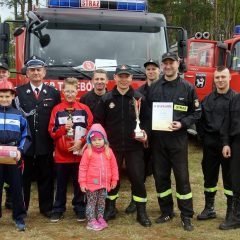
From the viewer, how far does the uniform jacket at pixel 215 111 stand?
511cm

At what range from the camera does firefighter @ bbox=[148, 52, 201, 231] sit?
4.99 meters

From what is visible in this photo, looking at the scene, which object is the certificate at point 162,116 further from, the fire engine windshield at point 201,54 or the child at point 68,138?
the fire engine windshield at point 201,54

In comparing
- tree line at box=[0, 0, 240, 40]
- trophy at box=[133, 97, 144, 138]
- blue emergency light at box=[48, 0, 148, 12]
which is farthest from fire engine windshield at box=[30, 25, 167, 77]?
tree line at box=[0, 0, 240, 40]

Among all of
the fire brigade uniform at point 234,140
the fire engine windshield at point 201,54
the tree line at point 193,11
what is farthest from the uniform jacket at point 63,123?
the tree line at point 193,11

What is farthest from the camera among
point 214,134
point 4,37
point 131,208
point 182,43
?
point 182,43

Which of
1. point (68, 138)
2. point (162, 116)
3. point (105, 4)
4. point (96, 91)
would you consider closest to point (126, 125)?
point (162, 116)

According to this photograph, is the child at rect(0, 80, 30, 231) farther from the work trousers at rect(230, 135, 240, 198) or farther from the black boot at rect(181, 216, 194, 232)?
the work trousers at rect(230, 135, 240, 198)

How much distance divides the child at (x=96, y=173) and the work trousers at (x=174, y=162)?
525 millimetres

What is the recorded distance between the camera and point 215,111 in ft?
16.9

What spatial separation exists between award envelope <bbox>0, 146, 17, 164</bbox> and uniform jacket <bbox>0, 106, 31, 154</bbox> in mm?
124

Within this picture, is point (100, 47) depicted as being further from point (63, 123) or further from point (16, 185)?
point (16, 185)

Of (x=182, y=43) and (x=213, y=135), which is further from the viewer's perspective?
(x=182, y=43)

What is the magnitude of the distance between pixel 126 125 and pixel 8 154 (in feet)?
4.43

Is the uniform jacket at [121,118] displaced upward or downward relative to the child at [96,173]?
upward
